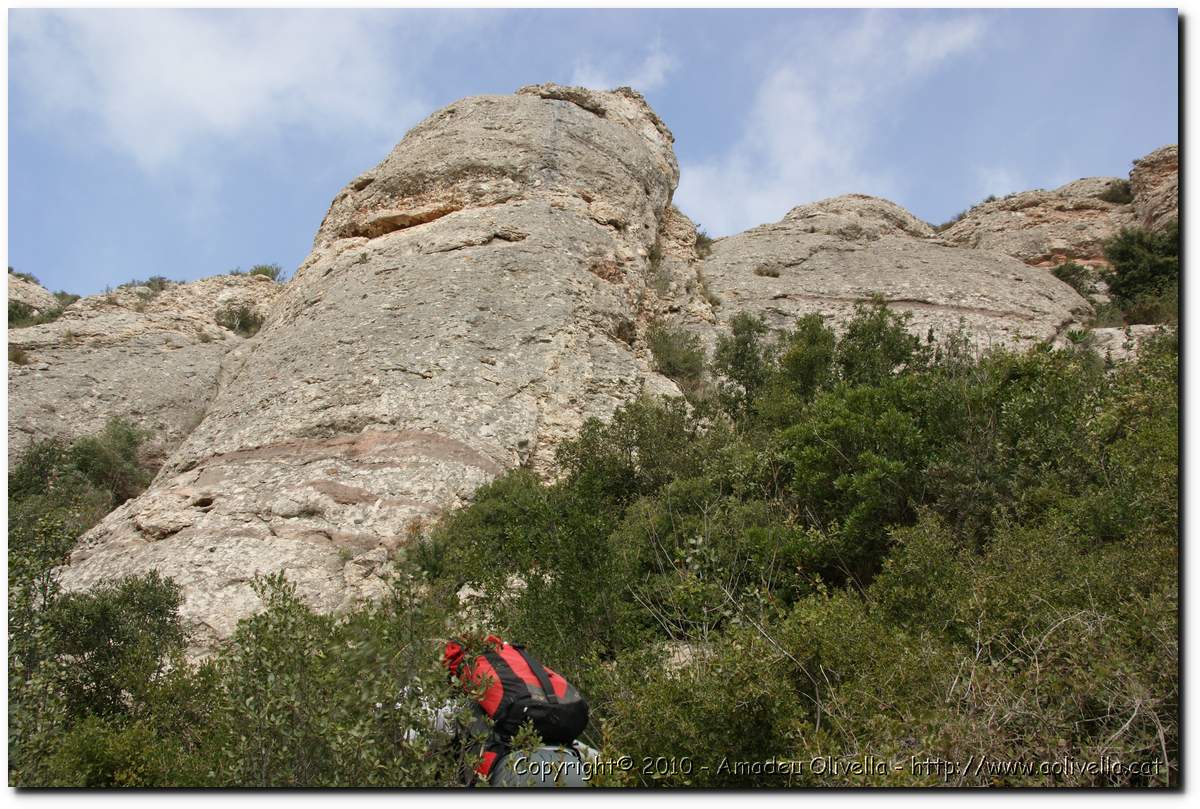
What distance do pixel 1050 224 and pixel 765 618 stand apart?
2712cm

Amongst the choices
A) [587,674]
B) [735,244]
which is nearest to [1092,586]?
[587,674]

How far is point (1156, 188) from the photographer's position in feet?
92.6

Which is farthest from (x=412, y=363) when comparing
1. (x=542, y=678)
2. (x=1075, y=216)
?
(x=1075, y=216)

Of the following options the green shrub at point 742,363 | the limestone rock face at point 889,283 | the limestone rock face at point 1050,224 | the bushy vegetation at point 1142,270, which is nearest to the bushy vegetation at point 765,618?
the green shrub at point 742,363

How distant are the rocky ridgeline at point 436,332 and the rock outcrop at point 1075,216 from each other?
13.4ft

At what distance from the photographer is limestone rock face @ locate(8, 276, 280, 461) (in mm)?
16516

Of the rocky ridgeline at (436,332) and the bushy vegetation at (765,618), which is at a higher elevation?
the rocky ridgeline at (436,332)

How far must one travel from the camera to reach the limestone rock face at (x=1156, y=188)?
26.7 meters

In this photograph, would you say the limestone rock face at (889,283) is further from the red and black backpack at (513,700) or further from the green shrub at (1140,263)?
the red and black backpack at (513,700)

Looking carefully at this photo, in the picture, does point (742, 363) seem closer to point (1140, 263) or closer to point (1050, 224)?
point (1140, 263)

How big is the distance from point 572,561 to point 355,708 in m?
3.27

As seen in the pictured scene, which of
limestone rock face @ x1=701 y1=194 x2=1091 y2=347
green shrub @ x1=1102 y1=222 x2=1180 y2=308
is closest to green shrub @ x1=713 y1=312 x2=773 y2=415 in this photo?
limestone rock face @ x1=701 y1=194 x2=1091 y2=347

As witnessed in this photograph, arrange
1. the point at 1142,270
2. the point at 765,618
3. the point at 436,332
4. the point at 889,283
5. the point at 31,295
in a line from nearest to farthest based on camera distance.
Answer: the point at 765,618, the point at 436,332, the point at 889,283, the point at 31,295, the point at 1142,270

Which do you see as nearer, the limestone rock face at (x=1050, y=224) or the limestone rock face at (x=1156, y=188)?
the limestone rock face at (x=1156, y=188)
